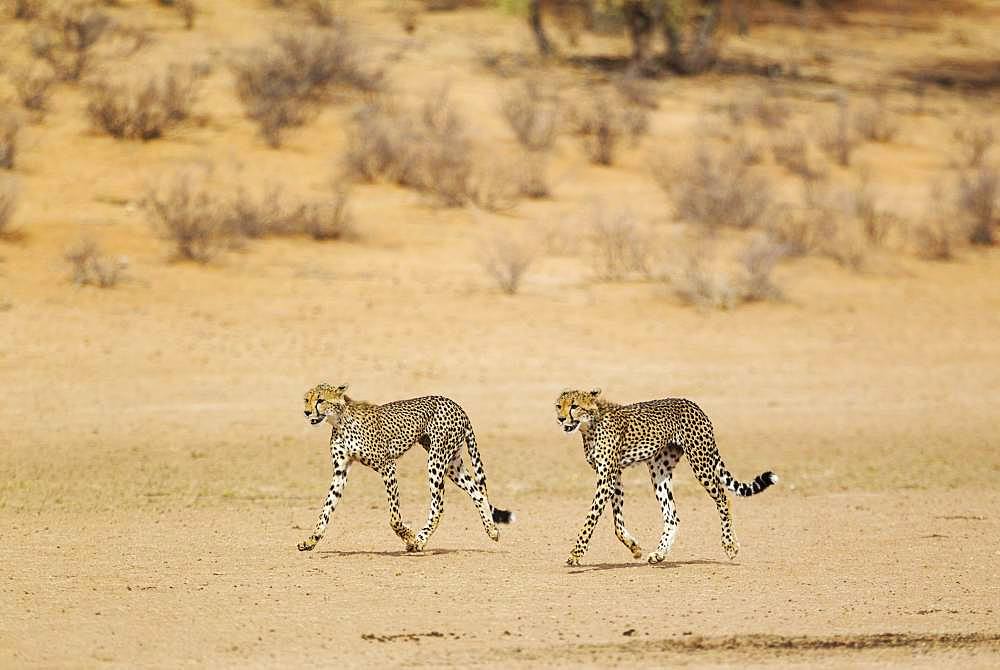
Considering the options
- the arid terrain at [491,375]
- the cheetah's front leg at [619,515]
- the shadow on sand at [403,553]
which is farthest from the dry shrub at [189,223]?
the cheetah's front leg at [619,515]

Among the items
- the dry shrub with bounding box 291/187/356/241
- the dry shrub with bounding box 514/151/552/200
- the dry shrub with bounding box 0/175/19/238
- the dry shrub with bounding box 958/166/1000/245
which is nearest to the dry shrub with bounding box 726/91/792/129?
the dry shrub with bounding box 958/166/1000/245

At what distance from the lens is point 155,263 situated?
846 inches

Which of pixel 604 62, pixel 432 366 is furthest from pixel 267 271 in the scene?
pixel 604 62

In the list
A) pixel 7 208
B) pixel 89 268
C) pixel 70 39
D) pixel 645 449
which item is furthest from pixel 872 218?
pixel 645 449

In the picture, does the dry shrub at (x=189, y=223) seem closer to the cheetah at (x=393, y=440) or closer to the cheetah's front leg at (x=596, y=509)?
the cheetah at (x=393, y=440)

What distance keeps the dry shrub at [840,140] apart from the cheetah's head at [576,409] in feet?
64.2

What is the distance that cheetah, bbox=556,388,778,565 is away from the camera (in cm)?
1001

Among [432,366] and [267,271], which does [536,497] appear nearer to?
[432,366]

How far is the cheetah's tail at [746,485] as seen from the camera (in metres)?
9.91

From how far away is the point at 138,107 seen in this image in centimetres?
2605

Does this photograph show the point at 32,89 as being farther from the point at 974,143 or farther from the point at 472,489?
the point at 472,489

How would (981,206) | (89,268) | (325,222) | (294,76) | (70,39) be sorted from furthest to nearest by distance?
(70,39) < (294,76) < (981,206) < (325,222) < (89,268)

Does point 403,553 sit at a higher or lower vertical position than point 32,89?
higher

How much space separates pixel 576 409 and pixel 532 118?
18426 mm
